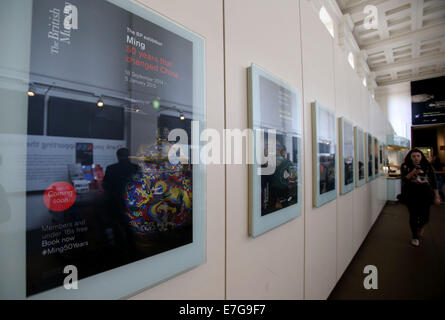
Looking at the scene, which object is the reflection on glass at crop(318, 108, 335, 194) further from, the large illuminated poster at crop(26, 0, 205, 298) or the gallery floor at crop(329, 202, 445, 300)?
the large illuminated poster at crop(26, 0, 205, 298)

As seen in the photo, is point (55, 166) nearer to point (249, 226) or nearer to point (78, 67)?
point (78, 67)

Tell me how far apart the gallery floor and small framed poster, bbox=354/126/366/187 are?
1.55m

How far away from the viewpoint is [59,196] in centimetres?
62

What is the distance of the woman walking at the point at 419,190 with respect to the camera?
4484mm

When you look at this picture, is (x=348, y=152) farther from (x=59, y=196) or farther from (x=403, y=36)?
(x=403, y=36)

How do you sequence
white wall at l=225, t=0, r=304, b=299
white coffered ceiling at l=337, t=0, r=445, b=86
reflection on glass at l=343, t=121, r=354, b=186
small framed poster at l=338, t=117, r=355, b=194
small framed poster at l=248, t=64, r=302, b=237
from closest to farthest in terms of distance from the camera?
white wall at l=225, t=0, r=304, b=299 → small framed poster at l=248, t=64, r=302, b=237 → small framed poster at l=338, t=117, r=355, b=194 → reflection on glass at l=343, t=121, r=354, b=186 → white coffered ceiling at l=337, t=0, r=445, b=86

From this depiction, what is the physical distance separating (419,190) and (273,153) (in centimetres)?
508

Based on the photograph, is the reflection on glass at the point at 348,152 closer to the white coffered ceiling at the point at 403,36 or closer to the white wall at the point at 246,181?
the white wall at the point at 246,181

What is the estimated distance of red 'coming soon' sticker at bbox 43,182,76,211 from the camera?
60 centimetres

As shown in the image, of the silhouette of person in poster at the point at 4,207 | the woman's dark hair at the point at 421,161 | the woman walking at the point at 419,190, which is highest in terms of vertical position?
the woman's dark hair at the point at 421,161

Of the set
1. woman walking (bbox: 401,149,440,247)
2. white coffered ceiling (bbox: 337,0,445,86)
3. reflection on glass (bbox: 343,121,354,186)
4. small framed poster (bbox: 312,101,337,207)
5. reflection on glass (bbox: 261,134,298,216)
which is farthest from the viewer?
white coffered ceiling (bbox: 337,0,445,86)

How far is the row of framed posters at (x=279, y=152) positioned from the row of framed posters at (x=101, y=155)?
575 millimetres

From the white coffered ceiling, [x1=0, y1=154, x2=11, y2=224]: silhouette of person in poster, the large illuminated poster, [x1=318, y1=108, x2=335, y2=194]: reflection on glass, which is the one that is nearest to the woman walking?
[x1=318, y1=108, x2=335, y2=194]: reflection on glass

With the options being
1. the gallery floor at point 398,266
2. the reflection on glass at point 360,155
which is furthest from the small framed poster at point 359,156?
the gallery floor at point 398,266
